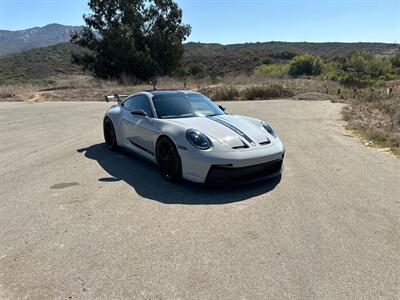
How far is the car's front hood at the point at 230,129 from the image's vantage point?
19.1 feet

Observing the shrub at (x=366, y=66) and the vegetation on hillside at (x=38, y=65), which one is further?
the vegetation on hillside at (x=38, y=65)

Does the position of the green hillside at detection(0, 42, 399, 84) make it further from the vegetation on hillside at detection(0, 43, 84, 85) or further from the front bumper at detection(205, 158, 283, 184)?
the front bumper at detection(205, 158, 283, 184)

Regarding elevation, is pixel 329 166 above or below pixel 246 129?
below

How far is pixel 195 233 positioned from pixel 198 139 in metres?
1.78

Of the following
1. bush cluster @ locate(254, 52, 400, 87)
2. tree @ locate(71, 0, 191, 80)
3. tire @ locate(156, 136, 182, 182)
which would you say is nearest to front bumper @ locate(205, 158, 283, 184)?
tire @ locate(156, 136, 182, 182)

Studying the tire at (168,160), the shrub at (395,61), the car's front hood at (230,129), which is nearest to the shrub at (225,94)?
the car's front hood at (230,129)

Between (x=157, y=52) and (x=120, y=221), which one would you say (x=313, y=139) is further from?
(x=157, y=52)

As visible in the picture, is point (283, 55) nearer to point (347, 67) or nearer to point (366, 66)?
point (347, 67)

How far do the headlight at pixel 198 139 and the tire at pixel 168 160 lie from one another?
11.4 inches

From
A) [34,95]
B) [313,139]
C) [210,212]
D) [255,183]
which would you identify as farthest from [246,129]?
[34,95]

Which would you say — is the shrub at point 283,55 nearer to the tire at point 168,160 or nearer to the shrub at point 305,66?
the shrub at point 305,66

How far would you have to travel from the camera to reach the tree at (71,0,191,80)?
117ft

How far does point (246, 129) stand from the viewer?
621 centimetres

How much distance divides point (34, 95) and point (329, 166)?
2434 cm
